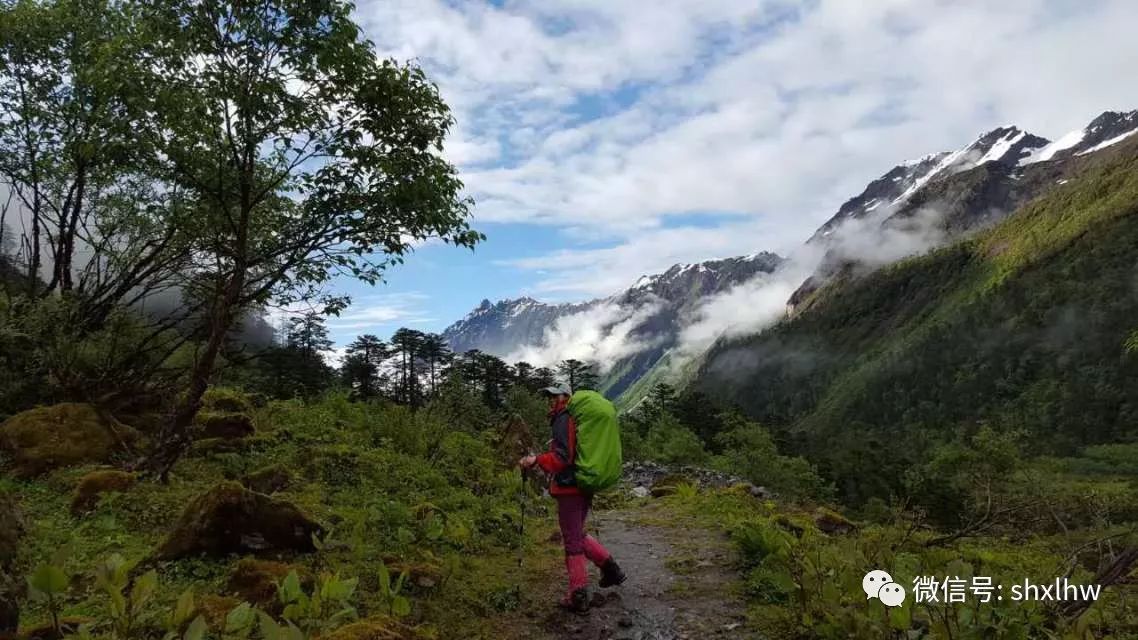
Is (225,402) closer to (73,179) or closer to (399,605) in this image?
(73,179)

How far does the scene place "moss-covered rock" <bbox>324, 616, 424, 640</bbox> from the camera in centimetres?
470

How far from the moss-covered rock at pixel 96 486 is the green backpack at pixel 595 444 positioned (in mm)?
6858

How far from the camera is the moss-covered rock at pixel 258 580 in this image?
18.5 feet

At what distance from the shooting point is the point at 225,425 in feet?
44.0

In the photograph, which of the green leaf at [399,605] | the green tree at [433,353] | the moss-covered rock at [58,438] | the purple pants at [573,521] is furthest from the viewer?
the green tree at [433,353]

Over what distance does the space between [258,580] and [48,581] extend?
402 centimetres

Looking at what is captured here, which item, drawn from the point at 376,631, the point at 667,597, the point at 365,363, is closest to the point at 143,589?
the point at 376,631

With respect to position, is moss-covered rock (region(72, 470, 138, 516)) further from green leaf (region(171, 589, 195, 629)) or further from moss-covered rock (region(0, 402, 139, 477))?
green leaf (region(171, 589, 195, 629))

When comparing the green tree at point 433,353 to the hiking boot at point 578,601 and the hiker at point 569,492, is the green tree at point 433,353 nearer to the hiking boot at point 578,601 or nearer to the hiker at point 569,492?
the hiker at point 569,492

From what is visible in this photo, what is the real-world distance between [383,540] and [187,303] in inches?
345

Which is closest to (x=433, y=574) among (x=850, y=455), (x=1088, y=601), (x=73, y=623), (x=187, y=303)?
(x=73, y=623)

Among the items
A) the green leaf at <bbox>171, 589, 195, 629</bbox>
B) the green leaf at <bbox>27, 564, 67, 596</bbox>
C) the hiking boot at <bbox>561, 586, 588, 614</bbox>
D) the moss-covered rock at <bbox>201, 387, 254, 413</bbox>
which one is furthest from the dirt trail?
the moss-covered rock at <bbox>201, 387, 254, 413</bbox>

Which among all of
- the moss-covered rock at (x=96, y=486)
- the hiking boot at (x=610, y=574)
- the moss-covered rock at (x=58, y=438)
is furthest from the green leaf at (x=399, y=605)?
the moss-covered rock at (x=58, y=438)

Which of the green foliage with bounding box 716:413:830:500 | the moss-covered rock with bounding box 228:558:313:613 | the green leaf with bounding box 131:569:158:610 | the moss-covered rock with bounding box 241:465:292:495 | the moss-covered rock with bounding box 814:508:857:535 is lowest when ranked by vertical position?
the green foliage with bounding box 716:413:830:500
